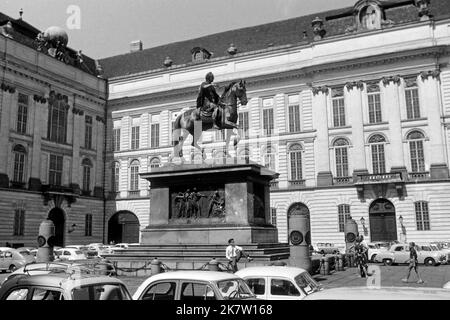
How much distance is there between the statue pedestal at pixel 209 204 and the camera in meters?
17.2

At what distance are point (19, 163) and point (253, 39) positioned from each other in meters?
25.9

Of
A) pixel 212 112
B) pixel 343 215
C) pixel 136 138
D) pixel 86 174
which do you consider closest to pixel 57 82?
pixel 86 174

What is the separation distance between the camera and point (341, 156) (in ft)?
133

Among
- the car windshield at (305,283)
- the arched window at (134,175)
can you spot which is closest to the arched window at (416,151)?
the arched window at (134,175)

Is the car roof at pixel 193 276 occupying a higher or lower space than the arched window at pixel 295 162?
lower

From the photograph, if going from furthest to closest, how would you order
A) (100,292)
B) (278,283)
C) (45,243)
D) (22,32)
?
(22,32), (45,243), (278,283), (100,292)

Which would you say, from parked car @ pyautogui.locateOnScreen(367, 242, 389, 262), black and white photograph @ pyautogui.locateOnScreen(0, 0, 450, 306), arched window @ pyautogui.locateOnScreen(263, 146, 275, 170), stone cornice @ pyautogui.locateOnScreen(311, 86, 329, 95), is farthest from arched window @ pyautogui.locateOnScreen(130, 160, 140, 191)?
parked car @ pyautogui.locateOnScreen(367, 242, 389, 262)

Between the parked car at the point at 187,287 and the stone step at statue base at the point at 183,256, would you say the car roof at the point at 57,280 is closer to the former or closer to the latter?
the parked car at the point at 187,287

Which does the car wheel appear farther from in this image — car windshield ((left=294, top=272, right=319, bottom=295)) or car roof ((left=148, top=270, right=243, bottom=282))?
car roof ((left=148, top=270, right=243, bottom=282))

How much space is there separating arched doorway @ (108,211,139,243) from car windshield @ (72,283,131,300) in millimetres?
43139

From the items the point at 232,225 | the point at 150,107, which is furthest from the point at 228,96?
the point at 150,107

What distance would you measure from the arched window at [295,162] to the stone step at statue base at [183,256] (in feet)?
77.4

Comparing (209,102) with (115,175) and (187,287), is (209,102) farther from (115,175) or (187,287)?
(115,175)

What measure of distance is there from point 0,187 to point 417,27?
36.5m
